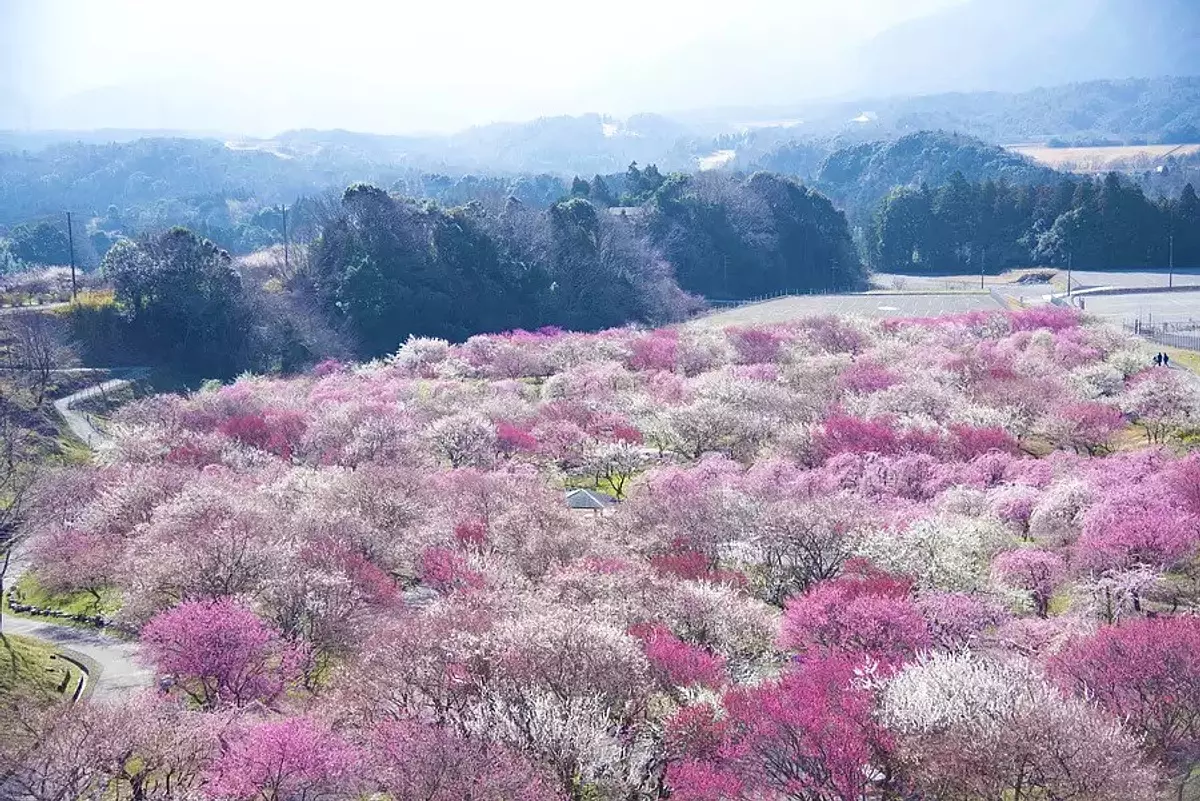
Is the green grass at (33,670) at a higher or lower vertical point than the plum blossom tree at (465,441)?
lower

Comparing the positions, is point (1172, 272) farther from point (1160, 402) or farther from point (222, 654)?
point (222, 654)

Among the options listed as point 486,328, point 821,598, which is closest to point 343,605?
point 821,598

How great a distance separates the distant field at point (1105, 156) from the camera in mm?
167000

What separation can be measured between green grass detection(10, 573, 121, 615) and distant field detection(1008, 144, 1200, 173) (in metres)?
165

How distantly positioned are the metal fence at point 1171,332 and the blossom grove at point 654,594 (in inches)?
452

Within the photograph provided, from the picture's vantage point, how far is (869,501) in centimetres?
2748

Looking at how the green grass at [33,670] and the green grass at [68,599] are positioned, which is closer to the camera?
the green grass at [33,670]

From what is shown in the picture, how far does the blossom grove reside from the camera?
47.4 feet

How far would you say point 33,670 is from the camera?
2162 centimetres

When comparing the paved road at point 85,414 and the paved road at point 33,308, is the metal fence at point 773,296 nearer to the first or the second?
the paved road at point 33,308

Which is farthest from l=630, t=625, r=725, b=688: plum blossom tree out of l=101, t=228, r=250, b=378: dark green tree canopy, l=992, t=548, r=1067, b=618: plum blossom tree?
l=101, t=228, r=250, b=378: dark green tree canopy

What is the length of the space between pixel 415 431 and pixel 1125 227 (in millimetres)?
69352

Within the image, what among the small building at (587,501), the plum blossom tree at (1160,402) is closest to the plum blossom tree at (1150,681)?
the small building at (587,501)

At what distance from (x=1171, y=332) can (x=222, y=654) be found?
4889 centimetres
